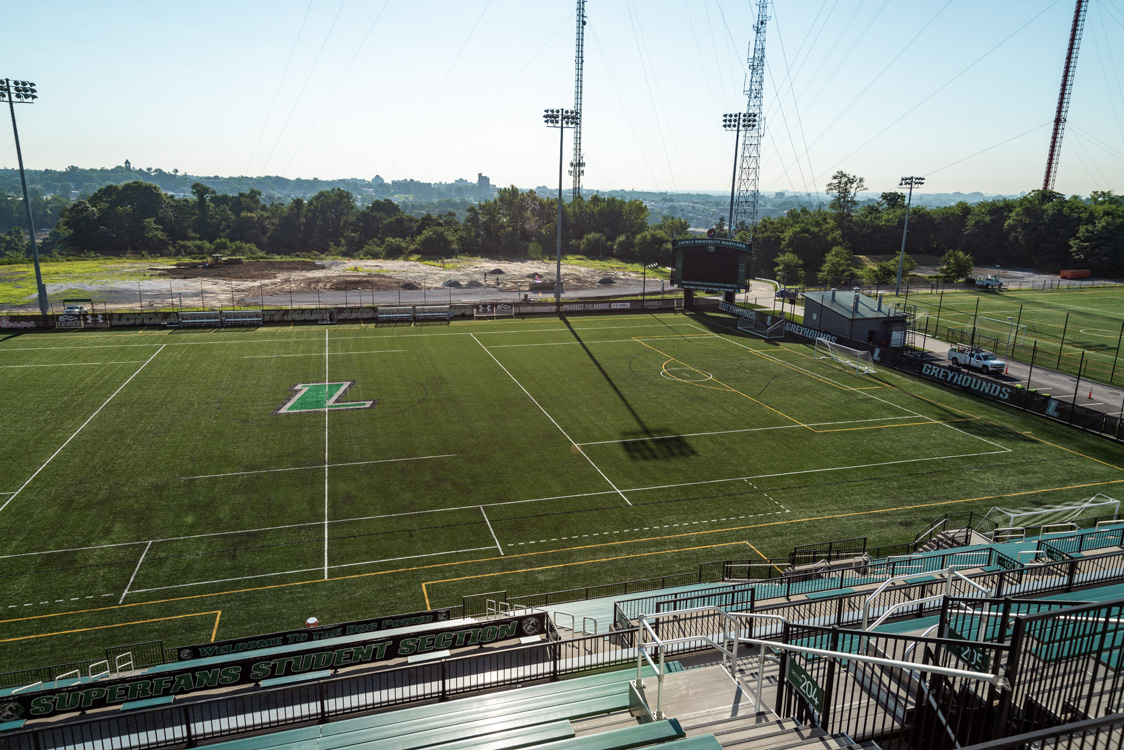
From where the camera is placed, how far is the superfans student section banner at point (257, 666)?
46.1 feet

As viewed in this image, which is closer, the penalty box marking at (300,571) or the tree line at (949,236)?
the penalty box marking at (300,571)

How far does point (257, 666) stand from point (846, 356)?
145 feet

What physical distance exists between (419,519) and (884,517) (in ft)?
57.8

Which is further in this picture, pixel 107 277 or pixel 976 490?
pixel 107 277

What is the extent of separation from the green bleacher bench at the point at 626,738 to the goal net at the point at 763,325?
168 feet

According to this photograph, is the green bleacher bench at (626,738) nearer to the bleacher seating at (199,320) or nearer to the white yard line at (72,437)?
the white yard line at (72,437)

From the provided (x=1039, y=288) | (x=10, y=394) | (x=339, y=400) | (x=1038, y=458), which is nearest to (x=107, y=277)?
(x=10, y=394)

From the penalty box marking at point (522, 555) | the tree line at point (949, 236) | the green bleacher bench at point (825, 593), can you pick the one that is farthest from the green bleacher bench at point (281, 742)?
the tree line at point (949, 236)

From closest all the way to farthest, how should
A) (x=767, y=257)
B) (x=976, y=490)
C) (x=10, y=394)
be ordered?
(x=976, y=490)
(x=10, y=394)
(x=767, y=257)

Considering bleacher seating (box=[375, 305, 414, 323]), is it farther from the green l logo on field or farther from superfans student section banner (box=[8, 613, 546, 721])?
superfans student section banner (box=[8, 613, 546, 721])

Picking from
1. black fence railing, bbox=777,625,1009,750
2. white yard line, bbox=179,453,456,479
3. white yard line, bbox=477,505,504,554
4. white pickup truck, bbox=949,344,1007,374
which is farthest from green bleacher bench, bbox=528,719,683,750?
white pickup truck, bbox=949,344,1007,374

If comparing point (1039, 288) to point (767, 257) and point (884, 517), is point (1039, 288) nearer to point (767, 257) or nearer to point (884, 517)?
point (767, 257)

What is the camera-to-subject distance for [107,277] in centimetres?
8469

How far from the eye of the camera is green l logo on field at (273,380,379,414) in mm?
37438
